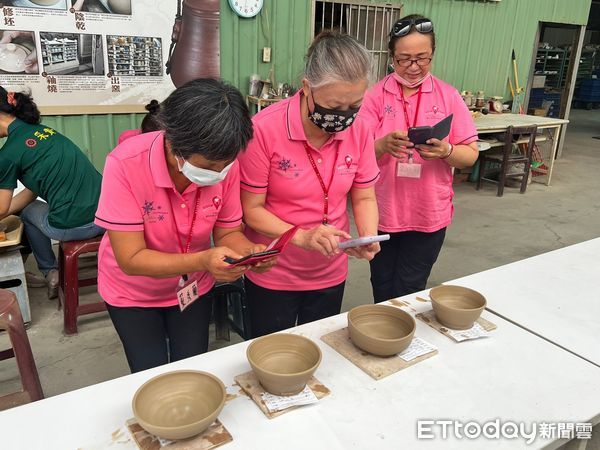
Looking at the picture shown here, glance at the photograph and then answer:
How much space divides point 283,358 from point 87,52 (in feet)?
11.4

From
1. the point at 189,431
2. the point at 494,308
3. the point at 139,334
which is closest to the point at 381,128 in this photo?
the point at 494,308

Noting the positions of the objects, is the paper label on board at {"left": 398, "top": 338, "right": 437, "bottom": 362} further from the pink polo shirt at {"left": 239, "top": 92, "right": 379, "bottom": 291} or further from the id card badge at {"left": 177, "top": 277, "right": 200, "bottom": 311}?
the id card badge at {"left": 177, "top": 277, "right": 200, "bottom": 311}

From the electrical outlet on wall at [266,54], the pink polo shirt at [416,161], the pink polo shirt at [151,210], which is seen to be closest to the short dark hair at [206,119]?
the pink polo shirt at [151,210]

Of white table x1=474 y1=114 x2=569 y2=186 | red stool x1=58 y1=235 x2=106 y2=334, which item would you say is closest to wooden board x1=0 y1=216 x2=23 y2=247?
red stool x1=58 y1=235 x2=106 y2=334

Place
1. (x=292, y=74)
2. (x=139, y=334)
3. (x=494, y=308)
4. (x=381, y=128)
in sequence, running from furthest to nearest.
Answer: (x=292, y=74)
(x=381, y=128)
(x=494, y=308)
(x=139, y=334)

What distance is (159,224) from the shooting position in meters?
1.40

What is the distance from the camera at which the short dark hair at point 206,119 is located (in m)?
1.16

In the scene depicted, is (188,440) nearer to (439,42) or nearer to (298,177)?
(298,177)

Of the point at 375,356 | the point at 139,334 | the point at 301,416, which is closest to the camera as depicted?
the point at 301,416

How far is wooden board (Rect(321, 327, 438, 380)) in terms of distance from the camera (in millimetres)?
1250

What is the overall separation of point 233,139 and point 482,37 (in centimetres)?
617

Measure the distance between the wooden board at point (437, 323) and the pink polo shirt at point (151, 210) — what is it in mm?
687

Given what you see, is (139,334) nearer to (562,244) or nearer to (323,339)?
(323,339)

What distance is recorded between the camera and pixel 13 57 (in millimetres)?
3520
